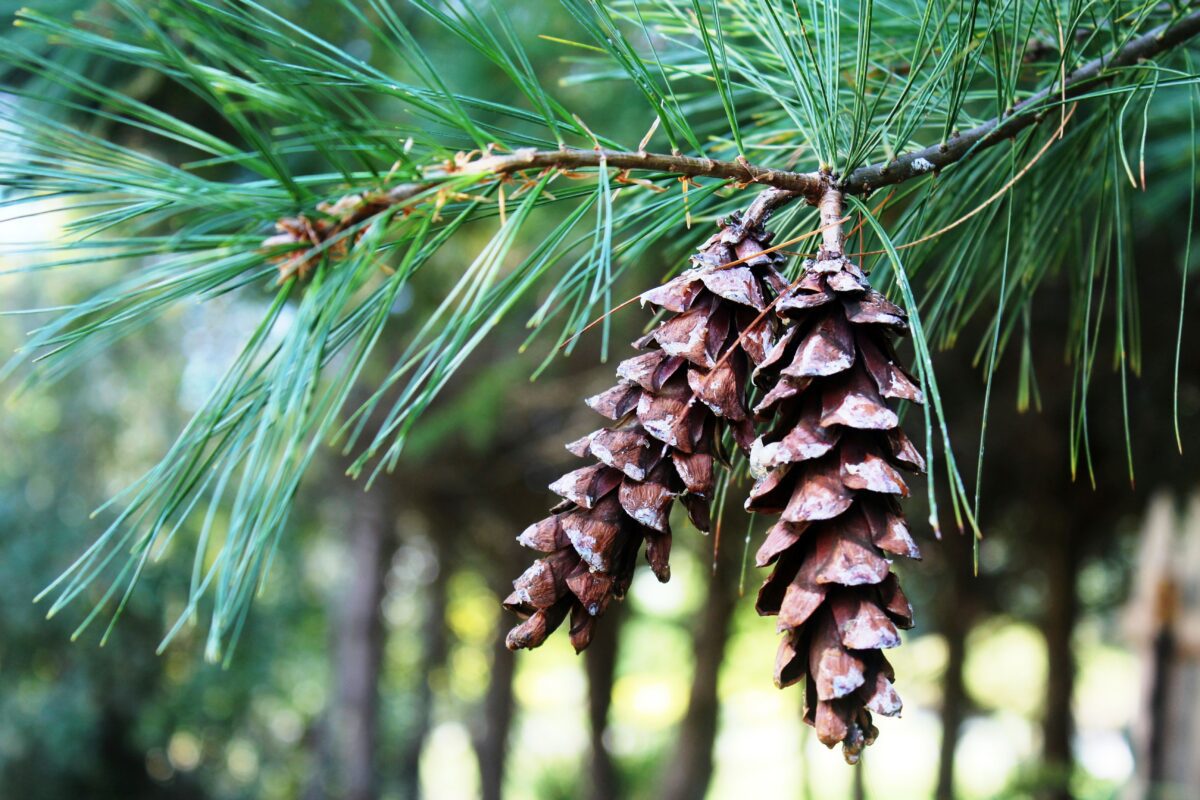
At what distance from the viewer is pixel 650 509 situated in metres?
0.51

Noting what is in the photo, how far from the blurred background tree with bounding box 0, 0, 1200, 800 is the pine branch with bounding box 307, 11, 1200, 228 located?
0.01 metres

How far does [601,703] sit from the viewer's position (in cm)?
766

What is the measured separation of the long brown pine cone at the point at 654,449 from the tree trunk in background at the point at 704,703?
576 centimetres

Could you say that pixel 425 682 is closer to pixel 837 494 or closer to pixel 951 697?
pixel 951 697

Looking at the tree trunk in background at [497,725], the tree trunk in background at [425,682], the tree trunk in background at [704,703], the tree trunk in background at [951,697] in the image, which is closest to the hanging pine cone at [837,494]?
the tree trunk in background at [704,703]

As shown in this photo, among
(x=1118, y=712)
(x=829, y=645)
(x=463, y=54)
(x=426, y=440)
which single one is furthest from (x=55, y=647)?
(x=1118, y=712)

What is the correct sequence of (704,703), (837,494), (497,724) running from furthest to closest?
(497,724), (704,703), (837,494)

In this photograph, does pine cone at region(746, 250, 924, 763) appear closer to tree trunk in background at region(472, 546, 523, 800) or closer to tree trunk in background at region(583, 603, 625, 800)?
→ tree trunk in background at region(583, 603, 625, 800)

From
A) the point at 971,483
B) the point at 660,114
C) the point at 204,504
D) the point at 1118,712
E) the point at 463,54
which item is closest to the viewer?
the point at 660,114

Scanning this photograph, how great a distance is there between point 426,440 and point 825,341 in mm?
4110

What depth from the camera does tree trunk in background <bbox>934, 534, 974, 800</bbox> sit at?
6.72 meters

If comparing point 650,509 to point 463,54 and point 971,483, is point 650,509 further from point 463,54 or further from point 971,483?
point 971,483

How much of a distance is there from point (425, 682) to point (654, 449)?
29.6 feet

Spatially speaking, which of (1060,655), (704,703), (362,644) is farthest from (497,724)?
(1060,655)
